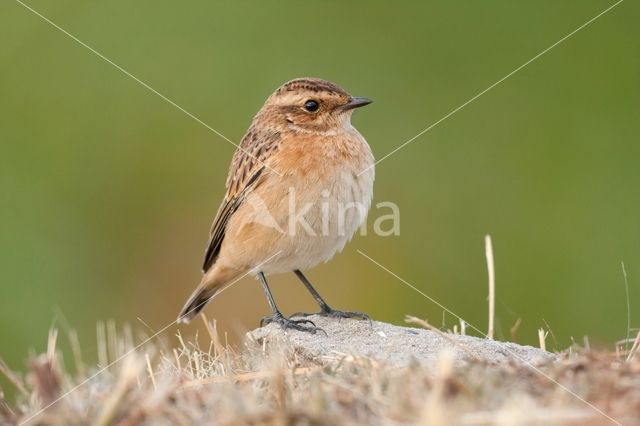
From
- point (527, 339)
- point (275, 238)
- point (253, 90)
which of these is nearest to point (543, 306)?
point (527, 339)

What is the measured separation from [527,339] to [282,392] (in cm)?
535

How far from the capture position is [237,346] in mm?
6242

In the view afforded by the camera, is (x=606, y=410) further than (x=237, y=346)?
No

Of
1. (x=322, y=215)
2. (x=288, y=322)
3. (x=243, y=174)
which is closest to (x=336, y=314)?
(x=288, y=322)

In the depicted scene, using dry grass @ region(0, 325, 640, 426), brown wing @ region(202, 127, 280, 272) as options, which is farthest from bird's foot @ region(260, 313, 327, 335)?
dry grass @ region(0, 325, 640, 426)

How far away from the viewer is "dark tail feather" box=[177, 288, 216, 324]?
28.8 feet

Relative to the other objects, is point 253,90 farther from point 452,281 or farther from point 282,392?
point 282,392

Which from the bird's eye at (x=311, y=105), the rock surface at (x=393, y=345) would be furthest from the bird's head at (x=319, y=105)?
the rock surface at (x=393, y=345)

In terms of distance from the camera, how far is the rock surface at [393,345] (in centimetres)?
524

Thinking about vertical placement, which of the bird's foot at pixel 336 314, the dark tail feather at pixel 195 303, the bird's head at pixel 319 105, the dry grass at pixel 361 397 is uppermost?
the bird's head at pixel 319 105

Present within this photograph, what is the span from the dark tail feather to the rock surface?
188 cm

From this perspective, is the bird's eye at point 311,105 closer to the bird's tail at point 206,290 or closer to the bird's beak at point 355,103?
the bird's beak at point 355,103

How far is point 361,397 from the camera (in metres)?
3.83

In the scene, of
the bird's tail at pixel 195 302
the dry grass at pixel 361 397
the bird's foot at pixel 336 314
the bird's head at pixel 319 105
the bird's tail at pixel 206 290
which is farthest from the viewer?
the bird's tail at pixel 195 302
